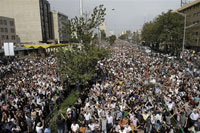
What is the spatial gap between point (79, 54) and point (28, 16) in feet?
223

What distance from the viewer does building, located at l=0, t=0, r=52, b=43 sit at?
234 ft

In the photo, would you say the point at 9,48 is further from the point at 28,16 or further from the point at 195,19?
the point at 28,16

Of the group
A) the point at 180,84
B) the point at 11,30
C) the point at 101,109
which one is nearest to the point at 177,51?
the point at 180,84

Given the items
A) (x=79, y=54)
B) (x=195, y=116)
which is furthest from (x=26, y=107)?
(x=195, y=116)

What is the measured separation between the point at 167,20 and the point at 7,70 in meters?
34.1

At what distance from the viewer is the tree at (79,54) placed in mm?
12930

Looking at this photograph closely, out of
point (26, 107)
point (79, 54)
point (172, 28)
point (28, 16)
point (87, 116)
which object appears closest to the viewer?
point (87, 116)

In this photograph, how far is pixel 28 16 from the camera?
237 ft

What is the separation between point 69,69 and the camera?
13.0 m

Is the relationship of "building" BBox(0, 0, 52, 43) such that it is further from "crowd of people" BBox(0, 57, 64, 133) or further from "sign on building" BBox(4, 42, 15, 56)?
"crowd of people" BBox(0, 57, 64, 133)

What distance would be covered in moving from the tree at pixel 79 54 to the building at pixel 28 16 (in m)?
63.9

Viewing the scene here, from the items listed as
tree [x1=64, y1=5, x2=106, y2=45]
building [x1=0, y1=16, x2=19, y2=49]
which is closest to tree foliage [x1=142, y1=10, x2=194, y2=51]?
tree [x1=64, y1=5, x2=106, y2=45]

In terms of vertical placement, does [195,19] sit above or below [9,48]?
above

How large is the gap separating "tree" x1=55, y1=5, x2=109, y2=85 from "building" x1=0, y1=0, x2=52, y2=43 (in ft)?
210
